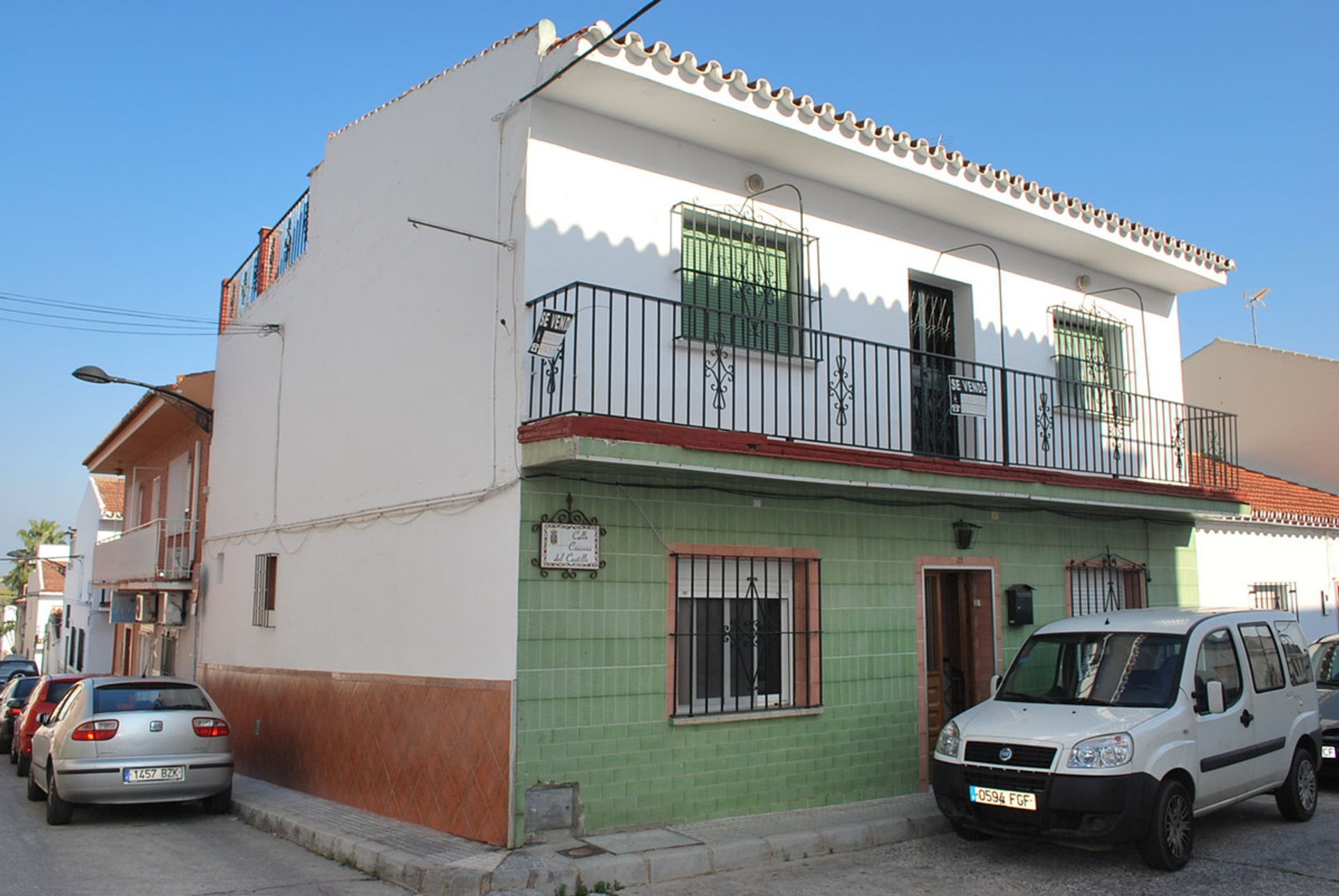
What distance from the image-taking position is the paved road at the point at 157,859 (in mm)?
7023

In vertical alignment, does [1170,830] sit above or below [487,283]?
below

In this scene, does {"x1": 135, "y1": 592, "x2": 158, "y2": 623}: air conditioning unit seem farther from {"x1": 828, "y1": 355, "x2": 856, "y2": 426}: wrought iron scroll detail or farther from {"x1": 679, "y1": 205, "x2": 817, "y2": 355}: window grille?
{"x1": 828, "y1": 355, "x2": 856, "y2": 426}: wrought iron scroll detail

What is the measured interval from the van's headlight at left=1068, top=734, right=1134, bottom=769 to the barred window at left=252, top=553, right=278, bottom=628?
29.1ft

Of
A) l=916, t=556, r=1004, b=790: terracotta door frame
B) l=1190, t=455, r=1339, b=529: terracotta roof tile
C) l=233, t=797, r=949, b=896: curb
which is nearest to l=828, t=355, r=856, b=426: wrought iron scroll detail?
l=916, t=556, r=1004, b=790: terracotta door frame

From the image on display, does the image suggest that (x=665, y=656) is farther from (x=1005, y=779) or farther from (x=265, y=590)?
(x=265, y=590)

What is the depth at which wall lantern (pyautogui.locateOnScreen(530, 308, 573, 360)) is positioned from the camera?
742cm

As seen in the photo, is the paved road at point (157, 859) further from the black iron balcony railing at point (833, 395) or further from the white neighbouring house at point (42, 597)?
the white neighbouring house at point (42, 597)

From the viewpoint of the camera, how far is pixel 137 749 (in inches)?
375

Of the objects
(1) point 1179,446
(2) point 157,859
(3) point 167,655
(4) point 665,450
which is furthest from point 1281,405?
(3) point 167,655

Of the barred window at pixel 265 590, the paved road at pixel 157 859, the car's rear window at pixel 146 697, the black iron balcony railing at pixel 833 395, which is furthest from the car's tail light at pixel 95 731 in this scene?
the black iron balcony railing at pixel 833 395

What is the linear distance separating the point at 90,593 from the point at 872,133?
24.0m

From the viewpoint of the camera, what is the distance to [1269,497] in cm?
1549

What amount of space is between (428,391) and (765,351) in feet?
9.91

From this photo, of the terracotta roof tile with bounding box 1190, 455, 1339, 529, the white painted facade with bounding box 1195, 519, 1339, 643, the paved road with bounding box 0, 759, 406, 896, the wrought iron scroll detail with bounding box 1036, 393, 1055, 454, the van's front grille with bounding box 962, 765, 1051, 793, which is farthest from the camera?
the terracotta roof tile with bounding box 1190, 455, 1339, 529
